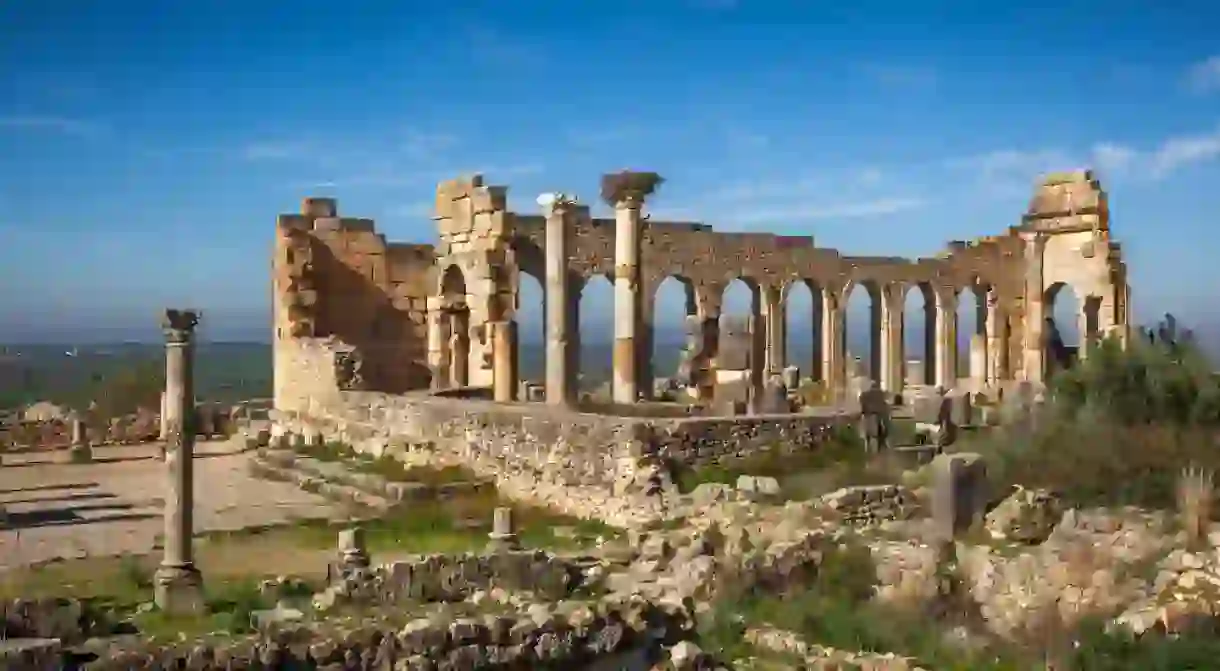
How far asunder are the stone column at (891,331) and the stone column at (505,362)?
12.7 meters

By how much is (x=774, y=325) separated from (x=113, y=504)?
18954 mm

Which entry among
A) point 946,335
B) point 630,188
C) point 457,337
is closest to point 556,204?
point 630,188

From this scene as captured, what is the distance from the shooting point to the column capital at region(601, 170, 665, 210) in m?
21.6

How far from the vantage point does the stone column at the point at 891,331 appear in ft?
112

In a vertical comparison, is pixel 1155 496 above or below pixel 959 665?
above

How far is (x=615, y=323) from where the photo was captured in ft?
75.4

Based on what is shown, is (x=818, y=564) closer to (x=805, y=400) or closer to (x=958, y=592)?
(x=958, y=592)

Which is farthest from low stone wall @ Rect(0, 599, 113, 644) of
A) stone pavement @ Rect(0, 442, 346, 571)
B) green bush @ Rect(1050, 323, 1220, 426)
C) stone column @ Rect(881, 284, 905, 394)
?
stone column @ Rect(881, 284, 905, 394)

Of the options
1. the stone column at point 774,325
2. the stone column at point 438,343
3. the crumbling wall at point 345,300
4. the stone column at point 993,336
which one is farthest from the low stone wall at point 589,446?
the stone column at point 993,336

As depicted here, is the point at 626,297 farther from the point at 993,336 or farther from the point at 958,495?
the point at 993,336

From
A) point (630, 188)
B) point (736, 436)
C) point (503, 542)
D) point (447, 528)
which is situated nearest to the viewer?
point (503, 542)

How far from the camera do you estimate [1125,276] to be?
3397cm

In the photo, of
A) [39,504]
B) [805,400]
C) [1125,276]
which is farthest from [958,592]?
[1125,276]

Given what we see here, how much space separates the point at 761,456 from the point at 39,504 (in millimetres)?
10311
